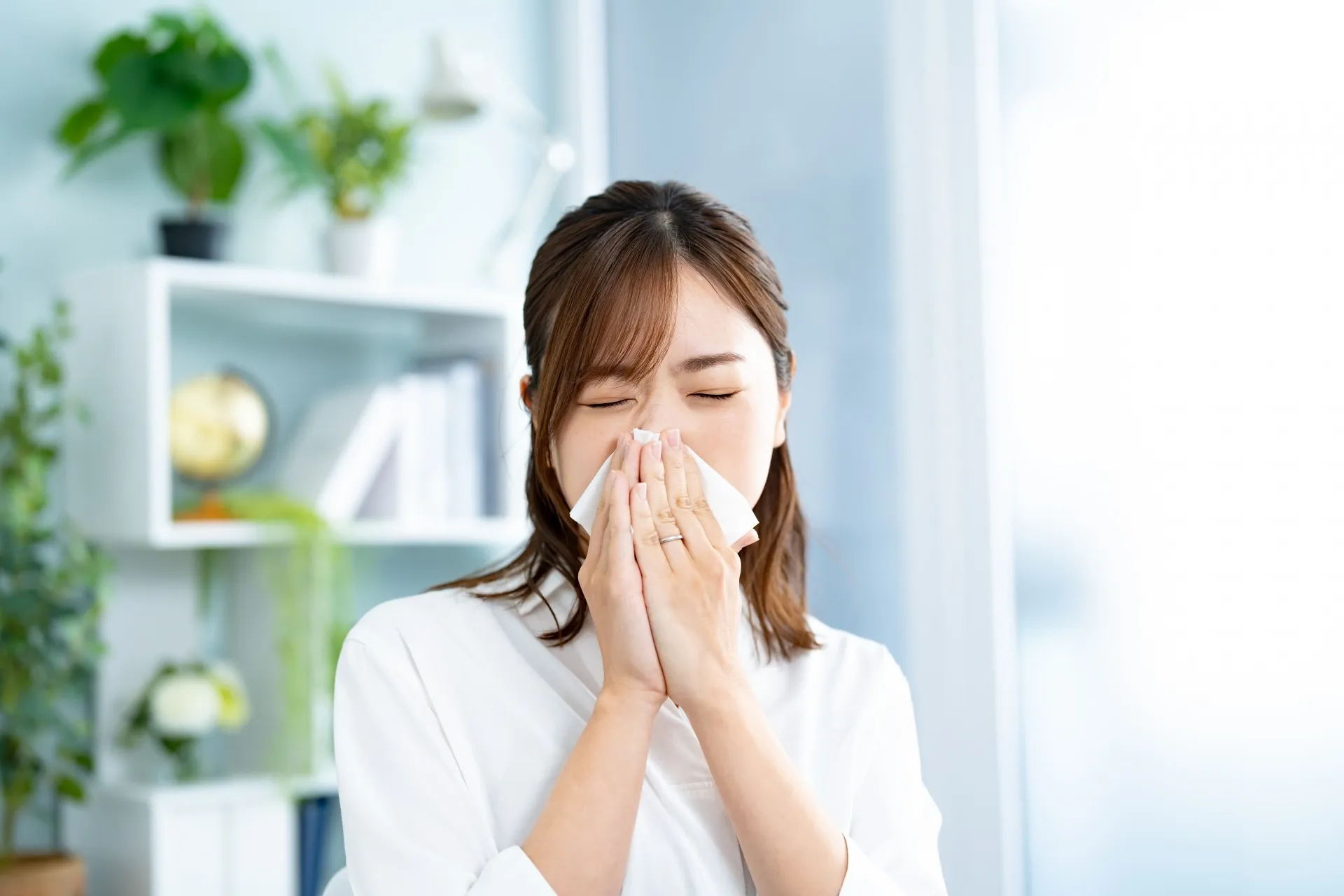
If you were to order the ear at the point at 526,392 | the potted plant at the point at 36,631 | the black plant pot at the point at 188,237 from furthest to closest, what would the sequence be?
the black plant pot at the point at 188,237 → the potted plant at the point at 36,631 → the ear at the point at 526,392

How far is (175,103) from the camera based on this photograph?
2061 millimetres

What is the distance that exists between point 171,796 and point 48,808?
0.25 m

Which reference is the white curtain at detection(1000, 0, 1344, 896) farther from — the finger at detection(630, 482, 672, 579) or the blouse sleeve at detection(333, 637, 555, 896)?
the blouse sleeve at detection(333, 637, 555, 896)

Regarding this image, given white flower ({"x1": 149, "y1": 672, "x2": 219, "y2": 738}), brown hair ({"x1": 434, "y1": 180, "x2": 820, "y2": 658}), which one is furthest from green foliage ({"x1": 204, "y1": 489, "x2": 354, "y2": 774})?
brown hair ({"x1": 434, "y1": 180, "x2": 820, "y2": 658})

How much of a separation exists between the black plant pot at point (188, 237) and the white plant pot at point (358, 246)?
24 centimetres

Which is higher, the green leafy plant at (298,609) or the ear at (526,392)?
the ear at (526,392)

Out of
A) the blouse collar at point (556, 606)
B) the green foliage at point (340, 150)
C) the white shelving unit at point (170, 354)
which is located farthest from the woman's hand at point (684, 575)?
the green foliage at point (340, 150)

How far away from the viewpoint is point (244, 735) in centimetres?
220

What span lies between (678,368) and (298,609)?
1.29 meters

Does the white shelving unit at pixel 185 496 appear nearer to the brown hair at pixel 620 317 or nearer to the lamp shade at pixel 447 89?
the lamp shade at pixel 447 89

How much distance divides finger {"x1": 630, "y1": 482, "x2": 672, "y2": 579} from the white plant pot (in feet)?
4.66

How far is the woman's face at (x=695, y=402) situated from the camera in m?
1.04

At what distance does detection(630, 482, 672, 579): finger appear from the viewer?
1021 millimetres

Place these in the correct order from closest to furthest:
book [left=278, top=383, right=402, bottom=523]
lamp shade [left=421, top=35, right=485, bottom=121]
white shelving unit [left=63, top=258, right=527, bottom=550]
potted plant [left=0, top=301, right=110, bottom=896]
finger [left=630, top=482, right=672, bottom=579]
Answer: finger [left=630, top=482, right=672, bottom=579] < potted plant [left=0, top=301, right=110, bottom=896] < white shelving unit [left=63, top=258, right=527, bottom=550] < book [left=278, top=383, right=402, bottom=523] < lamp shade [left=421, top=35, right=485, bottom=121]
